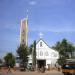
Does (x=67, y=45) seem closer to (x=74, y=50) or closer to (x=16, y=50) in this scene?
(x=74, y=50)

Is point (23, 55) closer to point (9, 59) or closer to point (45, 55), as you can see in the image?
point (45, 55)

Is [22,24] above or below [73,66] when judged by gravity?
above

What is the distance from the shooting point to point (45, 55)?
96.5 m

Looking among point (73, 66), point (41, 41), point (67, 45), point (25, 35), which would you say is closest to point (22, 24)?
point (25, 35)

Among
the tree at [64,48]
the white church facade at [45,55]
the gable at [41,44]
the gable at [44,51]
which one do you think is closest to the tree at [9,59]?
the white church facade at [45,55]

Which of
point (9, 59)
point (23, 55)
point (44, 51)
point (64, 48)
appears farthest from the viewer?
point (64, 48)

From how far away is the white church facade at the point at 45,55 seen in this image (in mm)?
95938

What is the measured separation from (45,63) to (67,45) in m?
29.1

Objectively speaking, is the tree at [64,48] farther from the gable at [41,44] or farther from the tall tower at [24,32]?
the tall tower at [24,32]

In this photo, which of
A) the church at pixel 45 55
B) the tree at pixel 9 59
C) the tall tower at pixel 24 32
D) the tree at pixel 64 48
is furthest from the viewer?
the tree at pixel 64 48

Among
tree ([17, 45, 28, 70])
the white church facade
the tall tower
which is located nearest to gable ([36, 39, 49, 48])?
the white church facade

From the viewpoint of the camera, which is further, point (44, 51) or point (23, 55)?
point (44, 51)

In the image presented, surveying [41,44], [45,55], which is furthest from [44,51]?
[41,44]

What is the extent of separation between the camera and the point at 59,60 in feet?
309
